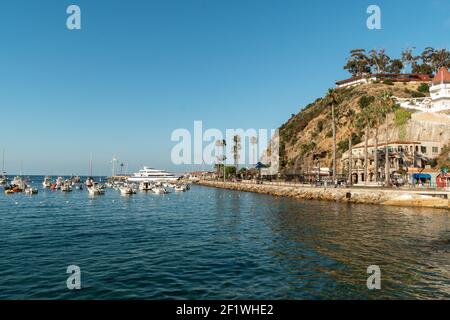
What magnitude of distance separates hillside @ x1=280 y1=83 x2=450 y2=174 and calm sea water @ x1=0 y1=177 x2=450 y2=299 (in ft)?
207

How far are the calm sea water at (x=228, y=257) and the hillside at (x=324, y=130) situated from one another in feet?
207

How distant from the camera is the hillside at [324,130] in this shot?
97.3 m

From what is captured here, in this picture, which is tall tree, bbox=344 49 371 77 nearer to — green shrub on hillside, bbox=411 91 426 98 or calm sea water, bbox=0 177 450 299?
green shrub on hillside, bbox=411 91 426 98

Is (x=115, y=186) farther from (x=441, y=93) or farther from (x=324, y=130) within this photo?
(x=441, y=93)

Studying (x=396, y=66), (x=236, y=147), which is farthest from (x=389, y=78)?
(x=236, y=147)

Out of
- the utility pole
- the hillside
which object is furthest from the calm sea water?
the utility pole

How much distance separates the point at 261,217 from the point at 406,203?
1035 inches

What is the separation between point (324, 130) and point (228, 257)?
117520mm

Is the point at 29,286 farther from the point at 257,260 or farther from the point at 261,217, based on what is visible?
the point at 261,217

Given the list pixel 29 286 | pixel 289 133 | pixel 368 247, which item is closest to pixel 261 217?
pixel 368 247

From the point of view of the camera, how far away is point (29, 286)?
17.8m

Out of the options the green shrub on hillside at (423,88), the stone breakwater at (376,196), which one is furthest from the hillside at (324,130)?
the stone breakwater at (376,196)

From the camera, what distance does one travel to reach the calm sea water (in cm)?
1708

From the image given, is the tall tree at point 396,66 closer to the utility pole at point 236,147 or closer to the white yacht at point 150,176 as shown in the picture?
the utility pole at point 236,147
